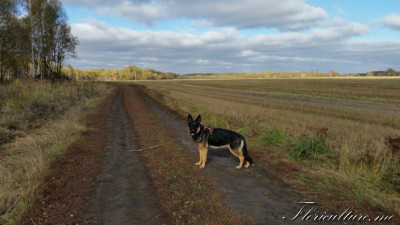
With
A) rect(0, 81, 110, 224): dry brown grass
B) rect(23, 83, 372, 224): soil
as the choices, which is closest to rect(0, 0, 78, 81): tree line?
rect(0, 81, 110, 224): dry brown grass

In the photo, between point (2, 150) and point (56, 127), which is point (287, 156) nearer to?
point (2, 150)

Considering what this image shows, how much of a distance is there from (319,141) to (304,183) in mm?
2728

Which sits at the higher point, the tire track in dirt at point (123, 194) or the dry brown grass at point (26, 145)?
the dry brown grass at point (26, 145)

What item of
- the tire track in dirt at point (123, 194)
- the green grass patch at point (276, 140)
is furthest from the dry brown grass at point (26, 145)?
the green grass patch at point (276, 140)

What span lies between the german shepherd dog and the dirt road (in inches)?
15.7

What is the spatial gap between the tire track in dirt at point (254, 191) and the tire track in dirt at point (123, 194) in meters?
1.65

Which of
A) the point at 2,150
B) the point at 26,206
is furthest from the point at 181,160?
the point at 2,150

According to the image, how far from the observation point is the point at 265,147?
8.81 m

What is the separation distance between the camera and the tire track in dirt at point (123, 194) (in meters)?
4.07

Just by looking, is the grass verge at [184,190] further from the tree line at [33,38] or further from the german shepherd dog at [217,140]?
the tree line at [33,38]

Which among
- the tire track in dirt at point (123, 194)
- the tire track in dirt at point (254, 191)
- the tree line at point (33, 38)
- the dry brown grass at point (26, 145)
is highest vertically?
the tree line at point (33, 38)

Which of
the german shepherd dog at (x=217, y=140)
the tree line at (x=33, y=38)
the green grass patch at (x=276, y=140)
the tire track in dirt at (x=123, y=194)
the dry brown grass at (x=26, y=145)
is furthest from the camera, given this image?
the tree line at (x=33, y=38)

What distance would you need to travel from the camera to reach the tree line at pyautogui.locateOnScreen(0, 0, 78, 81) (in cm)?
2298

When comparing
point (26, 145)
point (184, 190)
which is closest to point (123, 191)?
point (184, 190)
